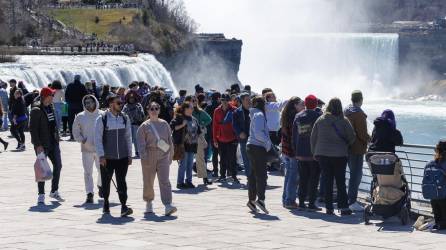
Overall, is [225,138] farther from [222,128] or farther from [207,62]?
[207,62]

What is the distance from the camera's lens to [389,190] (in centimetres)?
1509

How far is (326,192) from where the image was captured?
15945 millimetres

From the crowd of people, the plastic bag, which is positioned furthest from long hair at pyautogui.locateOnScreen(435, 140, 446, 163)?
the plastic bag

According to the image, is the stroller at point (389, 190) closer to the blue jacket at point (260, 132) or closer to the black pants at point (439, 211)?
the black pants at point (439, 211)

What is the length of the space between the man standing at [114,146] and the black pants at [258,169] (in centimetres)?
188

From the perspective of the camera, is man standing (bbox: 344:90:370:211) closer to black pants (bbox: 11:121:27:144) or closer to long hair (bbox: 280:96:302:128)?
long hair (bbox: 280:96:302:128)

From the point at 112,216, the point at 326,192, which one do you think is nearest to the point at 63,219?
the point at 112,216

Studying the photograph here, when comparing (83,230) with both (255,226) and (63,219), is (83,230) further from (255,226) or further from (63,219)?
(255,226)

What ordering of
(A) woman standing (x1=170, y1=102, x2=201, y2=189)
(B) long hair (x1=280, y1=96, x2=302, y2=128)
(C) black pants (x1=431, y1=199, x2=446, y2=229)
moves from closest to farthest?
1. (C) black pants (x1=431, y1=199, x2=446, y2=229)
2. (B) long hair (x1=280, y1=96, x2=302, y2=128)
3. (A) woman standing (x1=170, y1=102, x2=201, y2=189)

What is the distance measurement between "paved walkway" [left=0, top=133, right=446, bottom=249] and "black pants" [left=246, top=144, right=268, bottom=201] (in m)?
0.36

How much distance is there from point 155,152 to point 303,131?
2308 millimetres

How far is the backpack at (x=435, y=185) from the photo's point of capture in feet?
48.2

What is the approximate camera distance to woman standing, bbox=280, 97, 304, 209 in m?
16.7

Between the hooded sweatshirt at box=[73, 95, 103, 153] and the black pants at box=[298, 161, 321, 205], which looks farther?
the hooded sweatshirt at box=[73, 95, 103, 153]
